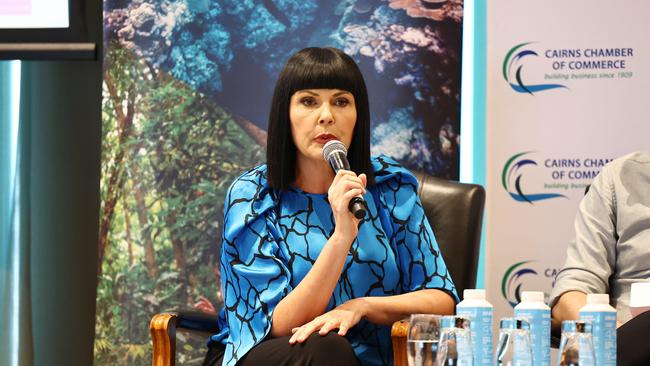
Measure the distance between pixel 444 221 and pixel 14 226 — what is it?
2.10m

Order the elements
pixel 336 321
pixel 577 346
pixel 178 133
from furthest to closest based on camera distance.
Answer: pixel 178 133 → pixel 336 321 → pixel 577 346

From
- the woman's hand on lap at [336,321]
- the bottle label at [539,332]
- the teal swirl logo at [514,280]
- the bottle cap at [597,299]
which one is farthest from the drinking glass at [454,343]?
the teal swirl logo at [514,280]

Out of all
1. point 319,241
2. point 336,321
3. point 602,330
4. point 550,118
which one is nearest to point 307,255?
point 319,241

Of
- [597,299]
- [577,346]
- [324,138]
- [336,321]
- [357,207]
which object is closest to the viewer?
[577,346]

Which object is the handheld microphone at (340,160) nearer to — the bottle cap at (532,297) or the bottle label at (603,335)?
the bottle cap at (532,297)

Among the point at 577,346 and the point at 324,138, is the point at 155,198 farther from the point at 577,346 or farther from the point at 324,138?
the point at 577,346

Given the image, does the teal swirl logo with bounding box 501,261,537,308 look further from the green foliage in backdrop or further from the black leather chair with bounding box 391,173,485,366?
the green foliage in backdrop

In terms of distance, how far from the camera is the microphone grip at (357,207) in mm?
2246

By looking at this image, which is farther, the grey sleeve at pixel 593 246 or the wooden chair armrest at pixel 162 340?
the grey sleeve at pixel 593 246

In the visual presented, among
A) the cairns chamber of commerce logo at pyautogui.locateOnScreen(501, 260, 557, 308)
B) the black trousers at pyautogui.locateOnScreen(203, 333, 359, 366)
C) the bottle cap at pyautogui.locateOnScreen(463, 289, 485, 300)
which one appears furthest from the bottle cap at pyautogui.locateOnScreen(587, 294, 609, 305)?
the cairns chamber of commerce logo at pyautogui.locateOnScreen(501, 260, 557, 308)

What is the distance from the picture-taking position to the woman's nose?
8.83 ft

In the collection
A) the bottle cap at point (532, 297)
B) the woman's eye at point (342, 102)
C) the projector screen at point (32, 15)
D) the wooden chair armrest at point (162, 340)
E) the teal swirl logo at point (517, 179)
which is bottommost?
the wooden chair armrest at point (162, 340)

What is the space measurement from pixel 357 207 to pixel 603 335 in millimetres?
716

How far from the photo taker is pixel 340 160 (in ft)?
8.26
